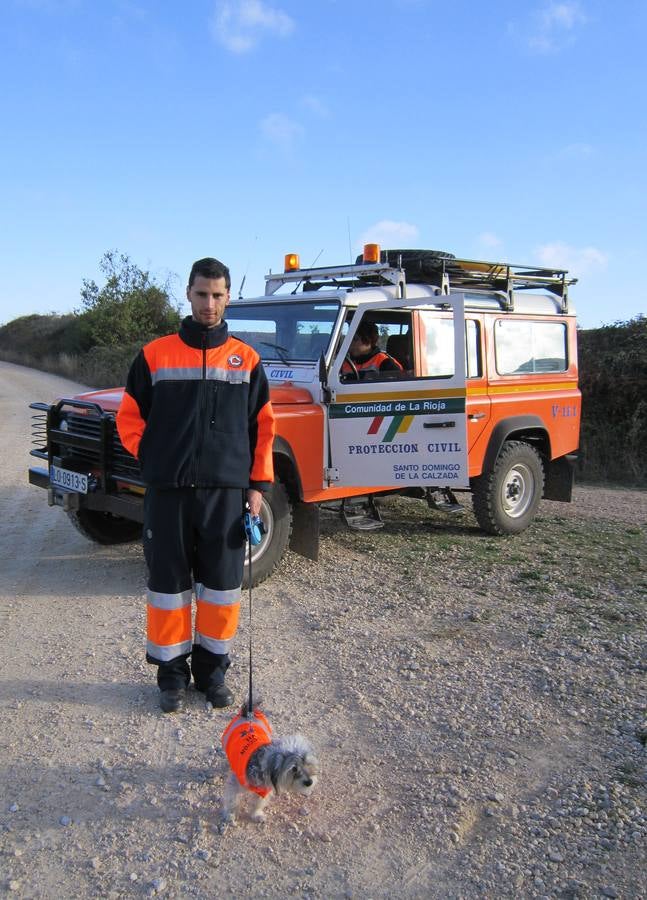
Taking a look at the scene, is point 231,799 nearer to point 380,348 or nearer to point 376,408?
point 376,408

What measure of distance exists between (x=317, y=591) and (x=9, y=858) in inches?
121

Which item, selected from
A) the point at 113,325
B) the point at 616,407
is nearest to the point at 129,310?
the point at 113,325

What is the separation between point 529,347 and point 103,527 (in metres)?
4.26

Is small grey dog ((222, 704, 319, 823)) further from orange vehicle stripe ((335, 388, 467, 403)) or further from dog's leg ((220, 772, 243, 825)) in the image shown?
orange vehicle stripe ((335, 388, 467, 403))

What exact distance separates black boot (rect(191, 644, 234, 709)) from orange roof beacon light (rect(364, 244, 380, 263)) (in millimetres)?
3870

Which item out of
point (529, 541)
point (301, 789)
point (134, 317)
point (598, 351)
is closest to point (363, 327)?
point (529, 541)

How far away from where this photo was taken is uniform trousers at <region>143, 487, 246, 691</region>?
3438 mm

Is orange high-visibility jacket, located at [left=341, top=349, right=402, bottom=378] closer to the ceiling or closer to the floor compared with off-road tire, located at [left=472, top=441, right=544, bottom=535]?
closer to the ceiling

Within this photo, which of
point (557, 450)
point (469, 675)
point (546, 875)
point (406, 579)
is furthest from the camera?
point (557, 450)

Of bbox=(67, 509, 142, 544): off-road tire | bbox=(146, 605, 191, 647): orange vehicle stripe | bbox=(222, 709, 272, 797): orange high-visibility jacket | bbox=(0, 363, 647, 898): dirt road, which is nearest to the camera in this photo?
bbox=(0, 363, 647, 898): dirt road

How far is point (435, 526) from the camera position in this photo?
7.49 metres

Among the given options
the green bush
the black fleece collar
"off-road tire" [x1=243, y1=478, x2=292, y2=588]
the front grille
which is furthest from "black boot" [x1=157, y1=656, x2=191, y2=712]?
the green bush

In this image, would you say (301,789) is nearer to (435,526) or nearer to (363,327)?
(363,327)

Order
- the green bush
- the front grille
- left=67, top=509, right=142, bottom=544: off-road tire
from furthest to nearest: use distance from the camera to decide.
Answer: the green bush
left=67, top=509, right=142, bottom=544: off-road tire
the front grille
